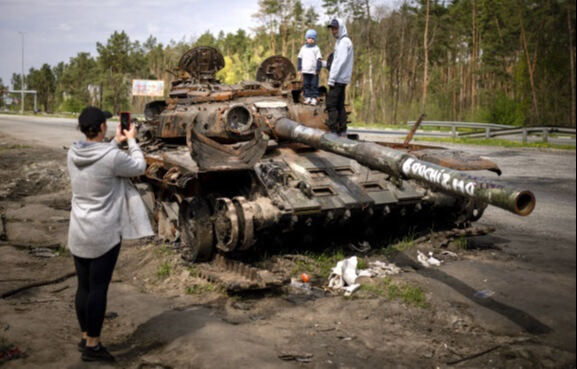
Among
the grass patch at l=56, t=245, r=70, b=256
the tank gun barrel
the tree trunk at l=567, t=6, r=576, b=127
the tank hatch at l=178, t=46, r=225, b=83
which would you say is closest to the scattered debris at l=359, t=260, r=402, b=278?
the tank gun barrel

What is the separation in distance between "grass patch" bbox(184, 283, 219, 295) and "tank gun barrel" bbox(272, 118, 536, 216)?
2.14 m

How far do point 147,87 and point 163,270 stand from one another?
3303cm

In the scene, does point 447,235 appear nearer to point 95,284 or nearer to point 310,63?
point 310,63

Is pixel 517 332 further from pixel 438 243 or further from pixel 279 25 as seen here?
pixel 279 25

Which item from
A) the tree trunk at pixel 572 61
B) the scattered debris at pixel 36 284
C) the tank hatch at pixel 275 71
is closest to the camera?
the tree trunk at pixel 572 61

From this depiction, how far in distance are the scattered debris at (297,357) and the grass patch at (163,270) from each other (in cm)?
313

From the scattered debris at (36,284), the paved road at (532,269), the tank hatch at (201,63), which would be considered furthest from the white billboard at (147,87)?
the scattered debris at (36,284)

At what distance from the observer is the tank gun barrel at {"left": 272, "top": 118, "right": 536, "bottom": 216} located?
10.1 feet

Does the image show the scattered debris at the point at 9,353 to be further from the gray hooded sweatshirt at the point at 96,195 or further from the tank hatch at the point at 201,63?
the tank hatch at the point at 201,63

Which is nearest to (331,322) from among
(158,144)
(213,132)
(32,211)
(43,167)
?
(213,132)

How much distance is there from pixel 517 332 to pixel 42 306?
15.9ft

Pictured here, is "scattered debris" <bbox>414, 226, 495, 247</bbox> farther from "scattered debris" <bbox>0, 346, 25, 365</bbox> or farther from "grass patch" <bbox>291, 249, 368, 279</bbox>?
"scattered debris" <bbox>0, 346, 25, 365</bbox>

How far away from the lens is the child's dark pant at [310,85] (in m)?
10.2

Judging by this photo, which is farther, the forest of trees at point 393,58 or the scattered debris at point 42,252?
the forest of trees at point 393,58
